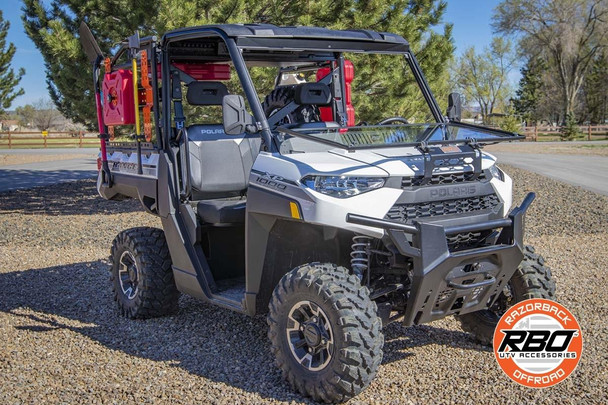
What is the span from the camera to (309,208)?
13.3 feet

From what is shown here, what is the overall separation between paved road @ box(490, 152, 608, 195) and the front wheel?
12.1m

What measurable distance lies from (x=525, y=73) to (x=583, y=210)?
56.8 meters

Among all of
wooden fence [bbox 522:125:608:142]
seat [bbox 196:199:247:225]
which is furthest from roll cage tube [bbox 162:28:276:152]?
wooden fence [bbox 522:125:608:142]

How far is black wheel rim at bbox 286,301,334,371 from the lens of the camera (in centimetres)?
412

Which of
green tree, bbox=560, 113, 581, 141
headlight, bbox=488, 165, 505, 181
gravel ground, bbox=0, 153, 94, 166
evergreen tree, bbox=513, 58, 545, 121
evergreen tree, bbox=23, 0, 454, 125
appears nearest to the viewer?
headlight, bbox=488, 165, 505, 181

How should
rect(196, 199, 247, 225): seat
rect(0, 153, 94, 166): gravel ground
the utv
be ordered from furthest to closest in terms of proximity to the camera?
rect(0, 153, 94, 166): gravel ground → rect(196, 199, 247, 225): seat → the utv

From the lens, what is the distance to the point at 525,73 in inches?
2584

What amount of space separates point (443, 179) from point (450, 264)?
0.59 metres

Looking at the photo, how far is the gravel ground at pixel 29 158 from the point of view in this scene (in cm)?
2772

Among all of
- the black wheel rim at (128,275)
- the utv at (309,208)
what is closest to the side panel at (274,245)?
the utv at (309,208)

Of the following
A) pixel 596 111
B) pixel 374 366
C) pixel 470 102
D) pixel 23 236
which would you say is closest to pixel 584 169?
pixel 23 236

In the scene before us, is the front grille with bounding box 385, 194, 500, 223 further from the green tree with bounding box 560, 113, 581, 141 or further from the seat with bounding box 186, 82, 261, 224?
the green tree with bounding box 560, 113, 581, 141

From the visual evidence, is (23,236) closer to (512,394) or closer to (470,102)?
(512,394)

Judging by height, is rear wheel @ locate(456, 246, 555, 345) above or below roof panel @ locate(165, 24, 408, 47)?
below
